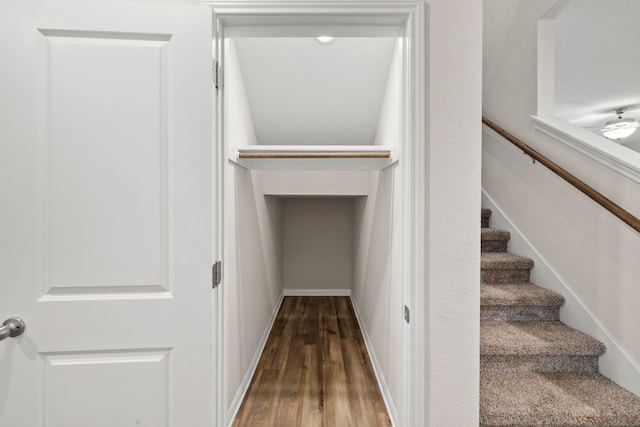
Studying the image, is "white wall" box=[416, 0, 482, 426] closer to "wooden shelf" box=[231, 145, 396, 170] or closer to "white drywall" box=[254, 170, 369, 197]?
"wooden shelf" box=[231, 145, 396, 170]

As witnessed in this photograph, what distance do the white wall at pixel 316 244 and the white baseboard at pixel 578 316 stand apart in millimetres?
2134

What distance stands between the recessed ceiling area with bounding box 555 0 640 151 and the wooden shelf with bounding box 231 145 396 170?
1.80 m

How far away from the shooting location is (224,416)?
1.18 m

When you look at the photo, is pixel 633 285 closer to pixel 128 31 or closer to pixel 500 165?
pixel 500 165

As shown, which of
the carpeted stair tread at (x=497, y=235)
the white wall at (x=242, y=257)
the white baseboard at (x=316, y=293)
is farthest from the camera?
the white baseboard at (x=316, y=293)

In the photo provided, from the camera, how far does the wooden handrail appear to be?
5.13ft

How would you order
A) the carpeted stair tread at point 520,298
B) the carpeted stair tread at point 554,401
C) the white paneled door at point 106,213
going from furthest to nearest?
the carpeted stair tread at point 520,298
the carpeted stair tread at point 554,401
the white paneled door at point 106,213

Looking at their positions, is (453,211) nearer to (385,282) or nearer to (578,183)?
(385,282)

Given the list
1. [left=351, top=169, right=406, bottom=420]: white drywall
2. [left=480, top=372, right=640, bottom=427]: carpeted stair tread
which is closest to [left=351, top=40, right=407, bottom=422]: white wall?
[left=351, top=169, right=406, bottom=420]: white drywall

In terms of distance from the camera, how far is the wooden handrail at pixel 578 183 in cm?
156

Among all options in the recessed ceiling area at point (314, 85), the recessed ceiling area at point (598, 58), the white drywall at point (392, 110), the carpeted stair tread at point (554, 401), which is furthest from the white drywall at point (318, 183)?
the recessed ceiling area at point (598, 58)

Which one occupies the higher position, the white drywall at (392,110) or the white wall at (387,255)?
the white drywall at (392,110)

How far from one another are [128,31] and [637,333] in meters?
2.68

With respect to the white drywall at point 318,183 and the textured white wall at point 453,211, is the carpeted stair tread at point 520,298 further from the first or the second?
the white drywall at point 318,183
